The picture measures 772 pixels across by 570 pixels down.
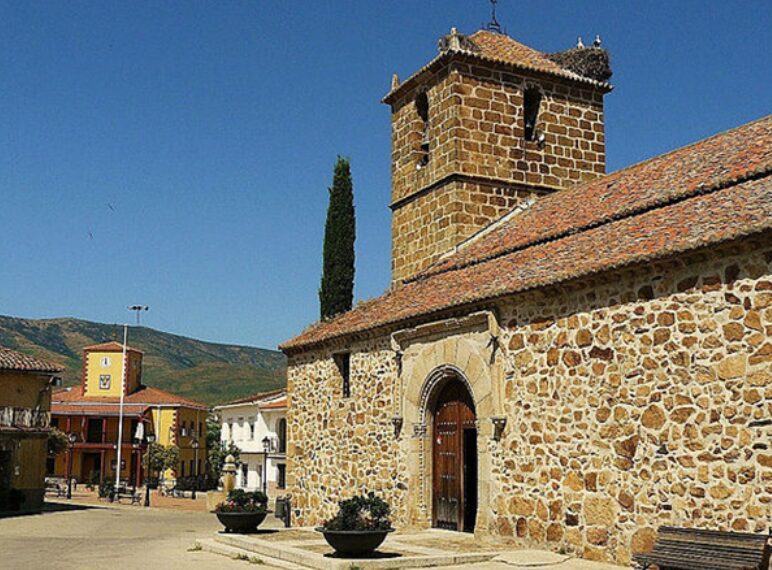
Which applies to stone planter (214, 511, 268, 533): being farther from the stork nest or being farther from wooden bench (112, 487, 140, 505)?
wooden bench (112, 487, 140, 505)

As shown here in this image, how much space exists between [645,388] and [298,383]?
34.5ft

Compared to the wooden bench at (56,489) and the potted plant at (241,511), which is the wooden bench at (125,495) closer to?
the wooden bench at (56,489)

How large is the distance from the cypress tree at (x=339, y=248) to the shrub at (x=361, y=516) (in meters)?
12.7

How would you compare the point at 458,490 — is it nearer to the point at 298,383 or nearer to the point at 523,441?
the point at 523,441

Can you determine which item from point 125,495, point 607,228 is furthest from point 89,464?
point 607,228

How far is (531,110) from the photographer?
2219 centimetres

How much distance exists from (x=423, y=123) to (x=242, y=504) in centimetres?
1075

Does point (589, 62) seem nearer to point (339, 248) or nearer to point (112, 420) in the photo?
point (339, 248)

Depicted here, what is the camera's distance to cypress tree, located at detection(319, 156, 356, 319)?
25.1 meters

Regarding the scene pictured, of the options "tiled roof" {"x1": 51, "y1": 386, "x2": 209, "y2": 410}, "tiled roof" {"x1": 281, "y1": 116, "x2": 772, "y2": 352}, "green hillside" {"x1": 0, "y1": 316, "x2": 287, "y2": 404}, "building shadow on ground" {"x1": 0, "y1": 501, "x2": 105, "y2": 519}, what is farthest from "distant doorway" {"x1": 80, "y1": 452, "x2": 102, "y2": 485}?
"green hillside" {"x1": 0, "y1": 316, "x2": 287, "y2": 404}

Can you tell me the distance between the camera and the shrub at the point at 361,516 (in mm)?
12016

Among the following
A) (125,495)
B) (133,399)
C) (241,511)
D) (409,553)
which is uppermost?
(133,399)

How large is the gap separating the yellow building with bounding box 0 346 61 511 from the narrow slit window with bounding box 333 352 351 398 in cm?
1591

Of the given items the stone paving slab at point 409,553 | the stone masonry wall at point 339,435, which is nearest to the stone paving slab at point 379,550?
the stone paving slab at point 409,553
